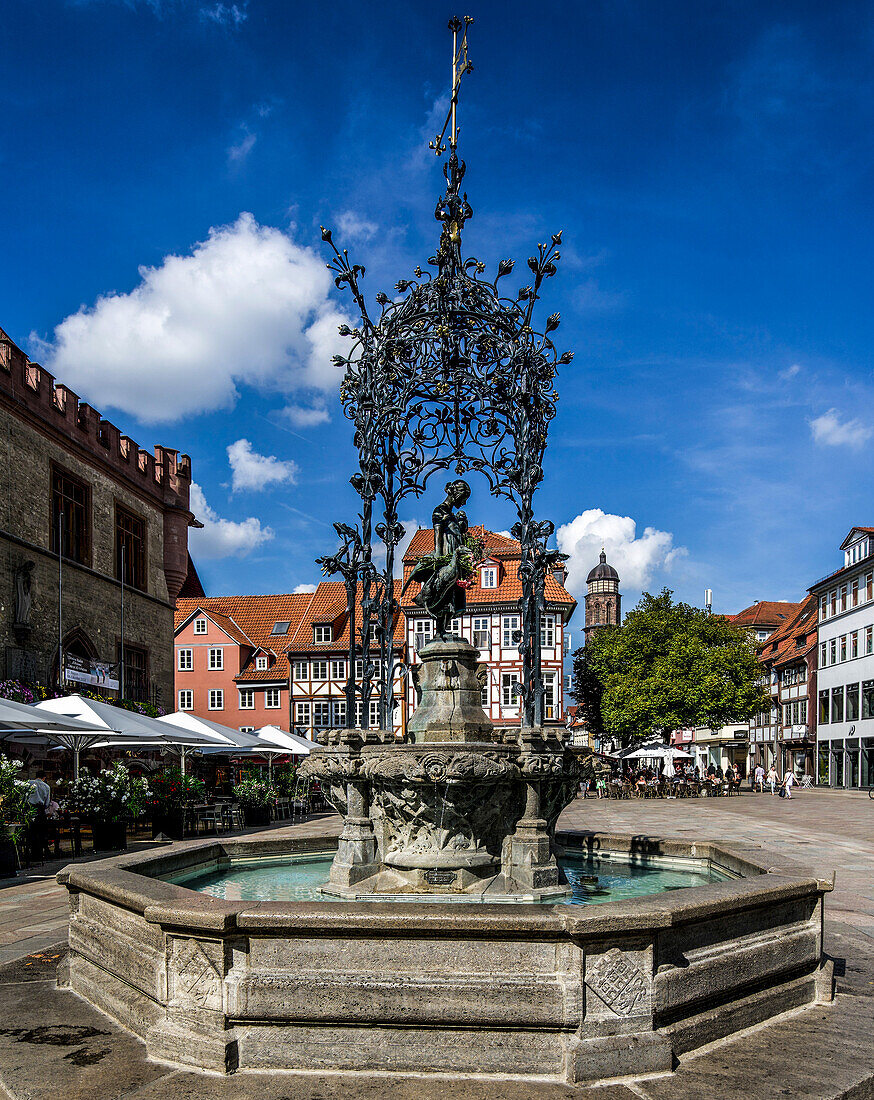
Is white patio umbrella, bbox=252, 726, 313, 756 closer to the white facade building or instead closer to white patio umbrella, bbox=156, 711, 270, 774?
white patio umbrella, bbox=156, 711, 270, 774

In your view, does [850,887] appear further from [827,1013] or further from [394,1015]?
[394,1015]

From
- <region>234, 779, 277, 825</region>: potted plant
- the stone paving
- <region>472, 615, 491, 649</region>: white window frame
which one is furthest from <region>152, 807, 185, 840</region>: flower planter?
<region>472, 615, 491, 649</region>: white window frame

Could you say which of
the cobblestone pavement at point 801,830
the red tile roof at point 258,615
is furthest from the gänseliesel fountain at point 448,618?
the red tile roof at point 258,615

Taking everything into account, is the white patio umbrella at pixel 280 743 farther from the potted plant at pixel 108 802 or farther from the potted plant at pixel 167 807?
the potted plant at pixel 108 802

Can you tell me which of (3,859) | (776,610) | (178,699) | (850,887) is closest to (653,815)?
(850,887)

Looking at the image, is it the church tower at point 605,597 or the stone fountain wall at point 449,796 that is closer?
the stone fountain wall at point 449,796

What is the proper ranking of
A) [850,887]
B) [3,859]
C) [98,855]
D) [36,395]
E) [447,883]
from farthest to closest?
[36,395], [98,855], [3,859], [850,887], [447,883]

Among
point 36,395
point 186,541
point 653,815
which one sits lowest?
point 653,815

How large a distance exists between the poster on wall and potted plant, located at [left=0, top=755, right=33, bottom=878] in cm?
1365

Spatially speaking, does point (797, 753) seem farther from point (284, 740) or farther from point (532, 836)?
point (532, 836)

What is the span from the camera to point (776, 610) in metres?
92.9

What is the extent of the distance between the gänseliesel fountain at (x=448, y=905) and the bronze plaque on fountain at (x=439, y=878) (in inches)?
1.2

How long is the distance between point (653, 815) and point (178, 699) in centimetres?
4017

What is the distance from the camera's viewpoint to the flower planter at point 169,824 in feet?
61.9
